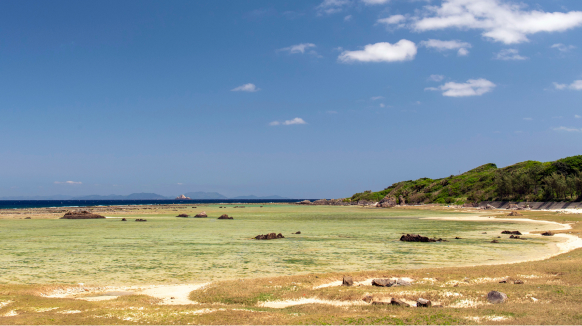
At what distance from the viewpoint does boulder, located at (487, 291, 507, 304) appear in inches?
528

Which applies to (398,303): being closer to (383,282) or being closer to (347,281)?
(383,282)

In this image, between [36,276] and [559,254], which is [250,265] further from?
[559,254]

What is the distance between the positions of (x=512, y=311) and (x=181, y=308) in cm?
1103

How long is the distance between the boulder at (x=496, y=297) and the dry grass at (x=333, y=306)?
0.76 ft

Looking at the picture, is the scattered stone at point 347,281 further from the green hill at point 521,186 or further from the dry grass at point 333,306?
the green hill at point 521,186

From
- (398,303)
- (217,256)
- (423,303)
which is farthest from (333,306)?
(217,256)

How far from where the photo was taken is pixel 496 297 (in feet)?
44.5

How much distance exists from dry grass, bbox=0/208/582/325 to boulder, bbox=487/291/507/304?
230mm

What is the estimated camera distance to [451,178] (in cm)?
19375

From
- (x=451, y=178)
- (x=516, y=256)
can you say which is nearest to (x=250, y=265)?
(x=516, y=256)

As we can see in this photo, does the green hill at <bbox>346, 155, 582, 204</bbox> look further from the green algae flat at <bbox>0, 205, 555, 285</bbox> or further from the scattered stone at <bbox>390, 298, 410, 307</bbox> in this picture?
the scattered stone at <bbox>390, 298, 410, 307</bbox>

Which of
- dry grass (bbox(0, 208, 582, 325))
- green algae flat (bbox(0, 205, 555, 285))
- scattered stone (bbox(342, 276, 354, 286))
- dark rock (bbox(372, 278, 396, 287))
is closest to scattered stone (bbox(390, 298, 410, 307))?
dry grass (bbox(0, 208, 582, 325))

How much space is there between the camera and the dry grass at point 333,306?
464 inches

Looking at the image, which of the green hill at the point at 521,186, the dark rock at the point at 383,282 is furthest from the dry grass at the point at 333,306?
the green hill at the point at 521,186
